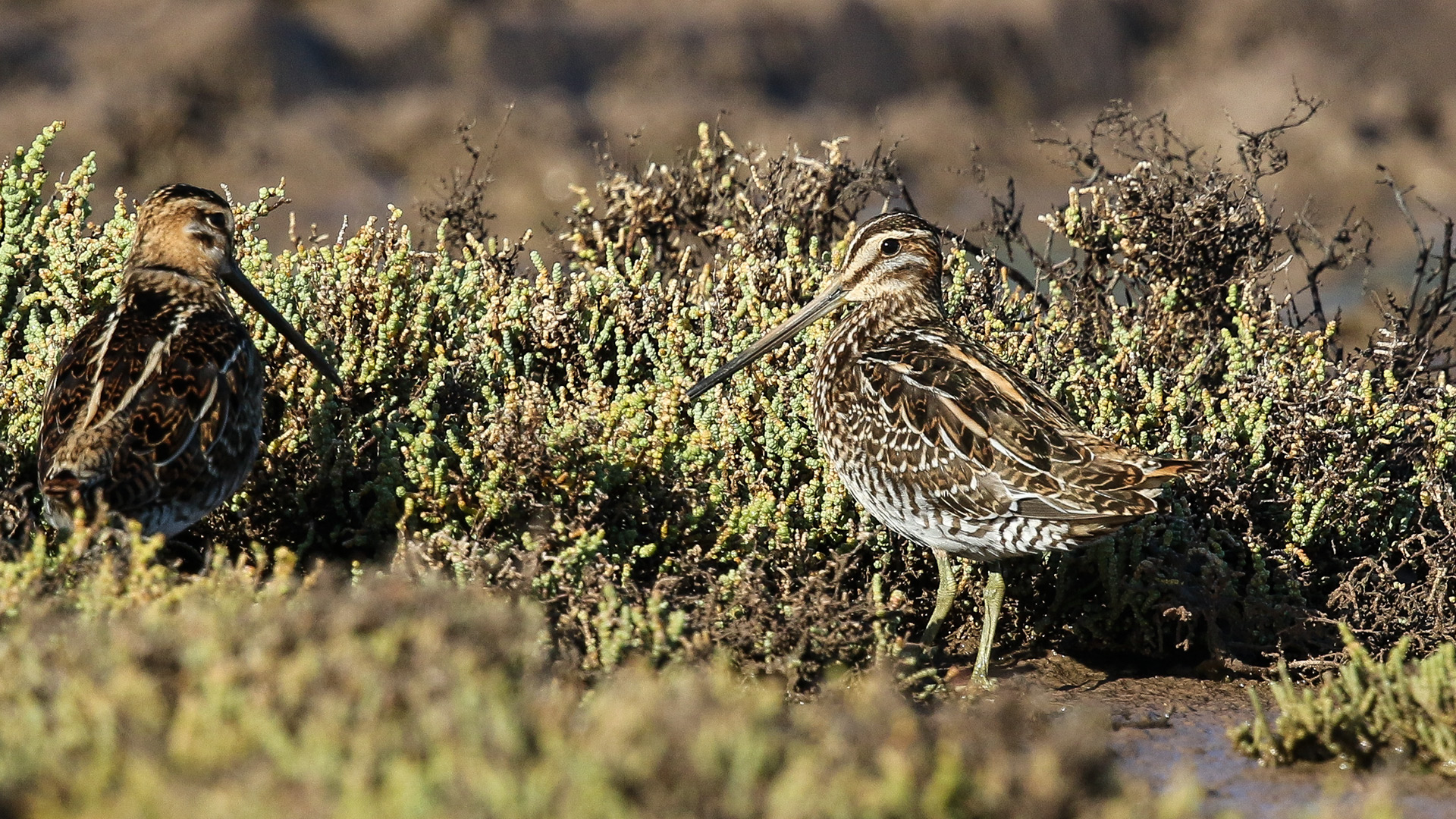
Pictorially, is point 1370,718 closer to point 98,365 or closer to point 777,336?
point 777,336

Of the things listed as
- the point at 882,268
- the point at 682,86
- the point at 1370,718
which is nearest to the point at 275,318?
Result: the point at 882,268

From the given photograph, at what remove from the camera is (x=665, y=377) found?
20.8 ft

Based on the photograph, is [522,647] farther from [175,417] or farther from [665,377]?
[665,377]

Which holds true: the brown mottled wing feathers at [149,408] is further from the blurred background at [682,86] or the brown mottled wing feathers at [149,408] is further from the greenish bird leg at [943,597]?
the blurred background at [682,86]

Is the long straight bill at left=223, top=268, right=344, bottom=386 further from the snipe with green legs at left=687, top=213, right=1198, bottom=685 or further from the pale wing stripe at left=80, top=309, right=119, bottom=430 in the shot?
the snipe with green legs at left=687, top=213, right=1198, bottom=685

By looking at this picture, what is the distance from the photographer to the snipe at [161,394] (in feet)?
16.1

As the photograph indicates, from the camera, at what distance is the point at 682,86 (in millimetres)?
20641

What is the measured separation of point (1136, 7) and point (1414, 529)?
19967 millimetres

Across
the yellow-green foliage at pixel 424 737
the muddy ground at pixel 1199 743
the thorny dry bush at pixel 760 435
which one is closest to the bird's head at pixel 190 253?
the thorny dry bush at pixel 760 435

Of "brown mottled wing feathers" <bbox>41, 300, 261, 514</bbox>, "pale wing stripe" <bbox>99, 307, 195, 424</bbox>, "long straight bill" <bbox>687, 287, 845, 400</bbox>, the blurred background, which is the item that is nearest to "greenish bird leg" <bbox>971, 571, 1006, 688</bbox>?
"long straight bill" <bbox>687, 287, 845, 400</bbox>

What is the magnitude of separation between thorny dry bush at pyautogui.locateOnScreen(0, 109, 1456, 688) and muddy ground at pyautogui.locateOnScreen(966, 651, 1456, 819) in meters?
0.16

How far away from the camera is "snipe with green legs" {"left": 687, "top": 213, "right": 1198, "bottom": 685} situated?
17.6 feet

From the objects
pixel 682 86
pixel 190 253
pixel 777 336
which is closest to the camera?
pixel 190 253

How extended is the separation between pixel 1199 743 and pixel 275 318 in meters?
3.40
